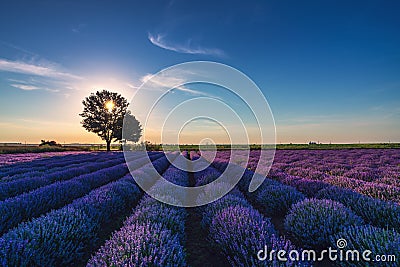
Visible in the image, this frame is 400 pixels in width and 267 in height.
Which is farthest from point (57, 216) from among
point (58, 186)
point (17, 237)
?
point (58, 186)

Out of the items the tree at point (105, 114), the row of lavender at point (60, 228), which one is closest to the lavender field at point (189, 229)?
the row of lavender at point (60, 228)

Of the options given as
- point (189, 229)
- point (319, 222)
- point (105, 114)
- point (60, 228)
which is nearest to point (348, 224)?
point (319, 222)

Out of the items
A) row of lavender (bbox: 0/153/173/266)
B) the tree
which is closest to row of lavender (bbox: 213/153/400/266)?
row of lavender (bbox: 0/153/173/266)

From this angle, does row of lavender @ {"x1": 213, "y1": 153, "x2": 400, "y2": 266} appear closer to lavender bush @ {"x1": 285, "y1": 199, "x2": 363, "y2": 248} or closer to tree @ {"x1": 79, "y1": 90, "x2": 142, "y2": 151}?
lavender bush @ {"x1": 285, "y1": 199, "x2": 363, "y2": 248}

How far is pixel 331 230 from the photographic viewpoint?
2.86 metres

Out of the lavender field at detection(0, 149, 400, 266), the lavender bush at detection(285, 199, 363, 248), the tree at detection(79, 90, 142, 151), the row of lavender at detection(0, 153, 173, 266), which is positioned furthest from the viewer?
the tree at detection(79, 90, 142, 151)

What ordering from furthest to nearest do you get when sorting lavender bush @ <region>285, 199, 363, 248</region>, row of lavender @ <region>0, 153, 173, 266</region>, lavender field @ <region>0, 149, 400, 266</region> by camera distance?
lavender bush @ <region>285, 199, 363, 248</region>, row of lavender @ <region>0, 153, 173, 266</region>, lavender field @ <region>0, 149, 400, 266</region>

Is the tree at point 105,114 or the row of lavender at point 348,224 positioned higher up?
the tree at point 105,114

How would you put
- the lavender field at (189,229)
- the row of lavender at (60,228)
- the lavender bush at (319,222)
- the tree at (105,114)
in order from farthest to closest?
1. the tree at (105,114)
2. the lavender bush at (319,222)
3. the row of lavender at (60,228)
4. the lavender field at (189,229)

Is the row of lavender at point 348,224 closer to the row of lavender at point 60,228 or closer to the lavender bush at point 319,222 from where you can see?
the lavender bush at point 319,222

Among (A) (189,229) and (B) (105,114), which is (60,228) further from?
(B) (105,114)

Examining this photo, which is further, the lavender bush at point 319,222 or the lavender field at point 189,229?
the lavender bush at point 319,222

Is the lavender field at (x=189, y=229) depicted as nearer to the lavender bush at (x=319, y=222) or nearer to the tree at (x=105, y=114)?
the lavender bush at (x=319, y=222)

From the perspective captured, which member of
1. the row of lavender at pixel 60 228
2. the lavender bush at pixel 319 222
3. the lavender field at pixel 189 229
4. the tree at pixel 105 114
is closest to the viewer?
the lavender field at pixel 189 229
